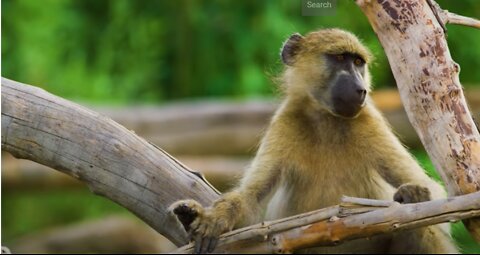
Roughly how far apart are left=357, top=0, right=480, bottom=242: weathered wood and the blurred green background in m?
7.36

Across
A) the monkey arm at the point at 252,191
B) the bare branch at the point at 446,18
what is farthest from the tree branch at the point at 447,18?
the monkey arm at the point at 252,191

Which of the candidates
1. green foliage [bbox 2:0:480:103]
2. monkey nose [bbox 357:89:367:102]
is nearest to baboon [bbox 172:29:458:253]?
monkey nose [bbox 357:89:367:102]

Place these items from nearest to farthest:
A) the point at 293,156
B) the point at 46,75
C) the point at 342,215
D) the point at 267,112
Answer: the point at 342,215, the point at 293,156, the point at 267,112, the point at 46,75

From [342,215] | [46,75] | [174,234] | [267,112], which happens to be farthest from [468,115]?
[46,75]

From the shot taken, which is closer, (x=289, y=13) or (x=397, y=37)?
(x=397, y=37)

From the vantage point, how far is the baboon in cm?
521

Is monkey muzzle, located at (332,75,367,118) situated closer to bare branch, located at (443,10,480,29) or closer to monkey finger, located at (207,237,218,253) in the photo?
A: bare branch, located at (443,10,480,29)

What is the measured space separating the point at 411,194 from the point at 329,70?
1.08 metres

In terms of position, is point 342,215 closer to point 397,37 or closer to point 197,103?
point 397,37

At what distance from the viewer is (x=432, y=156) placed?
4332 mm

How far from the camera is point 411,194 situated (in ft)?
15.1

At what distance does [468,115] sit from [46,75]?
35.7ft

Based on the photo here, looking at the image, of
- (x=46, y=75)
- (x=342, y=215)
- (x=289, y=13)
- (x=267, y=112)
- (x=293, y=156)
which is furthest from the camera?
(x=46, y=75)

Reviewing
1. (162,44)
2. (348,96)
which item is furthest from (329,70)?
(162,44)
